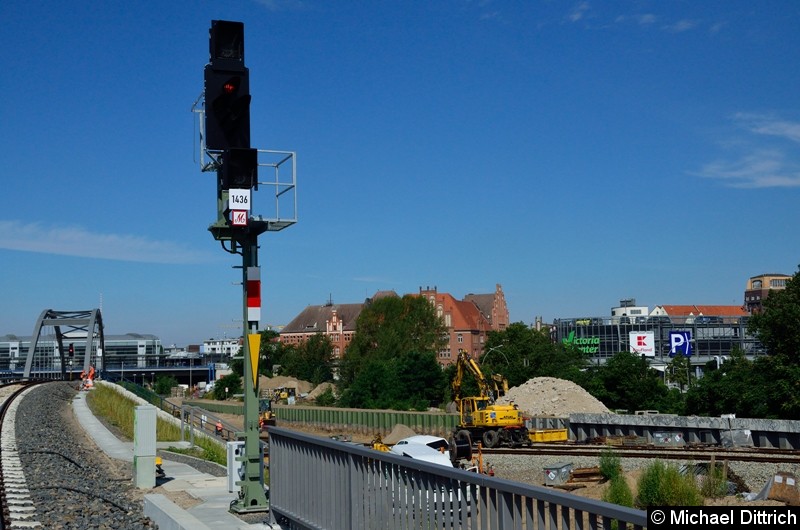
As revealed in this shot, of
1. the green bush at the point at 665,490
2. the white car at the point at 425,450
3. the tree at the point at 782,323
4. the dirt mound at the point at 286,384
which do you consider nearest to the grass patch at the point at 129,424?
the white car at the point at 425,450

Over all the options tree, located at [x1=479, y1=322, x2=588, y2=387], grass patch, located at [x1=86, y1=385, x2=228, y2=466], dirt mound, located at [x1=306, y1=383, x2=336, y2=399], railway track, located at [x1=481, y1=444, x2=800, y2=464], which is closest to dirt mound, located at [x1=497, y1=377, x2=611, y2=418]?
tree, located at [x1=479, y1=322, x2=588, y2=387]

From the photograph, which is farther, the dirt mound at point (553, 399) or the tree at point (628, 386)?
the tree at point (628, 386)

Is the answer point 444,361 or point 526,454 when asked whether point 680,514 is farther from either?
Answer: point 444,361

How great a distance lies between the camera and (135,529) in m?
11.7

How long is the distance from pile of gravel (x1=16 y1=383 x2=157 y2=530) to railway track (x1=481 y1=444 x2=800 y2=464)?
13981 millimetres

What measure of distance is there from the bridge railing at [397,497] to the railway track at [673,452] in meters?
14.4

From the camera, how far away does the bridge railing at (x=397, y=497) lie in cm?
500

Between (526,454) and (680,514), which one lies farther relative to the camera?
(526,454)

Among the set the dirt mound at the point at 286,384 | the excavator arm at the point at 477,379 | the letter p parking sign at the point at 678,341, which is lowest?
the dirt mound at the point at 286,384

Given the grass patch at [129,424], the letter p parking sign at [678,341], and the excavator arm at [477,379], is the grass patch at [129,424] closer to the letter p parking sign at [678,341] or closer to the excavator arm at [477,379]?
the excavator arm at [477,379]

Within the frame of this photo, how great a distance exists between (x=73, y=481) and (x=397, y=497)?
1103cm

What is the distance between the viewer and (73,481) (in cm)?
1588

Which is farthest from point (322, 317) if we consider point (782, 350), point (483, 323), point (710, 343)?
point (782, 350)

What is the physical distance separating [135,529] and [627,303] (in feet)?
620
